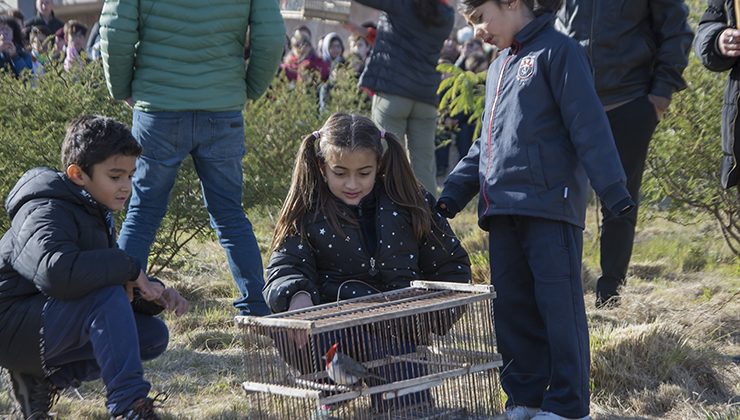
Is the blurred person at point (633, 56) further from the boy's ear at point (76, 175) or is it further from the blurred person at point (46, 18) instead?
the blurred person at point (46, 18)

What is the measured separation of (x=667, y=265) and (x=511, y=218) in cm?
323

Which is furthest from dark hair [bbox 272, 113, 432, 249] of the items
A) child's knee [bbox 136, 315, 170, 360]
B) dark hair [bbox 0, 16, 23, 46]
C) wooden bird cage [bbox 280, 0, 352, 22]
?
dark hair [bbox 0, 16, 23, 46]

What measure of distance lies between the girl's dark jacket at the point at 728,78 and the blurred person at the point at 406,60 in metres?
2.35

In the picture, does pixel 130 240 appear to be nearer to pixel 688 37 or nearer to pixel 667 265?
pixel 688 37

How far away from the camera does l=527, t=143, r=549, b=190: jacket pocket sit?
11.4 feet

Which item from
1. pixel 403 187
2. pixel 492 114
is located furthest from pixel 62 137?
pixel 492 114

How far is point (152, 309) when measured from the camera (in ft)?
12.3

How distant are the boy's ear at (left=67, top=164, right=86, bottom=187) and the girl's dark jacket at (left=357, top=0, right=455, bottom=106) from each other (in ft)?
11.3

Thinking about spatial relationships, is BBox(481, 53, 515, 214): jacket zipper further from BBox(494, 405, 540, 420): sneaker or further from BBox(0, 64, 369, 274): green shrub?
BBox(0, 64, 369, 274): green shrub

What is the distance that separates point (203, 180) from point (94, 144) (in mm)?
1263

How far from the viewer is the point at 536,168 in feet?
11.4

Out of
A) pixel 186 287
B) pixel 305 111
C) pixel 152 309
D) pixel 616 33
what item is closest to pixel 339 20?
pixel 305 111

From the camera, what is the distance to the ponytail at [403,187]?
381 cm

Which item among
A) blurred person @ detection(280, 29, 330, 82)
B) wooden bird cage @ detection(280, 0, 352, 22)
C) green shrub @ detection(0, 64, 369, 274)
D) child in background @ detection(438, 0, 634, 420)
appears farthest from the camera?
blurred person @ detection(280, 29, 330, 82)
